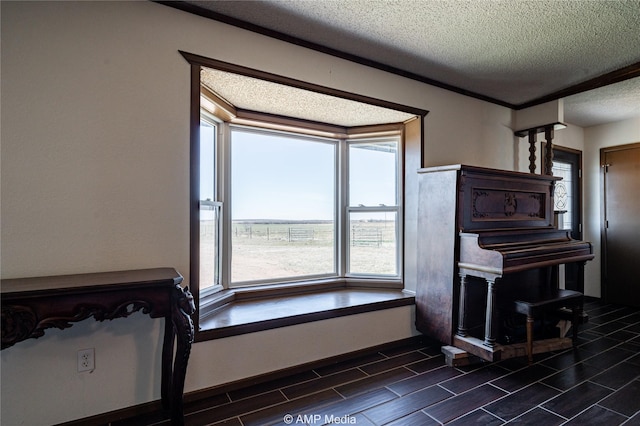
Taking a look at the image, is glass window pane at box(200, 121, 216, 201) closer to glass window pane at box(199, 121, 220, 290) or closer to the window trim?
glass window pane at box(199, 121, 220, 290)

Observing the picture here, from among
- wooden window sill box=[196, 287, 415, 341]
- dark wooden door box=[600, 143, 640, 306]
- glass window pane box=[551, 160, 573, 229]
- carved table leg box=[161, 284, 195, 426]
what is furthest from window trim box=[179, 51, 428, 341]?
dark wooden door box=[600, 143, 640, 306]

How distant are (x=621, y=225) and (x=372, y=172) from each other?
3.53 m

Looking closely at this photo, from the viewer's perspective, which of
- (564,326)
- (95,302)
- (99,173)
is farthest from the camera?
Result: (564,326)

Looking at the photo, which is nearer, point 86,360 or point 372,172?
point 86,360

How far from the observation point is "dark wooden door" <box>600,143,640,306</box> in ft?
13.5

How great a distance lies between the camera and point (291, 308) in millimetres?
2578

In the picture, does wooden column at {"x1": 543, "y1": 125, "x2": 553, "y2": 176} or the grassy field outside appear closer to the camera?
the grassy field outside

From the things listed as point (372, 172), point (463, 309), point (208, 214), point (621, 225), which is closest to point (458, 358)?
point (463, 309)

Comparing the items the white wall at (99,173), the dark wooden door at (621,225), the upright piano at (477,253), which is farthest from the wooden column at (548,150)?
the white wall at (99,173)

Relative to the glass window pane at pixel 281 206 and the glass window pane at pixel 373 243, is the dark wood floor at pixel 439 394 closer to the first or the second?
the glass window pane at pixel 373 243

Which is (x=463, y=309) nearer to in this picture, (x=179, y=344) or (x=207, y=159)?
(x=179, y=344)

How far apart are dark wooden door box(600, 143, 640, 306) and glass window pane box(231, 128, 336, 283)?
386cm

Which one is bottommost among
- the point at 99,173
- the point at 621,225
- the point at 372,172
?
the point at 621,225

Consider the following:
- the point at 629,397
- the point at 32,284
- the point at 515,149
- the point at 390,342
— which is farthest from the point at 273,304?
the point at 515,149
